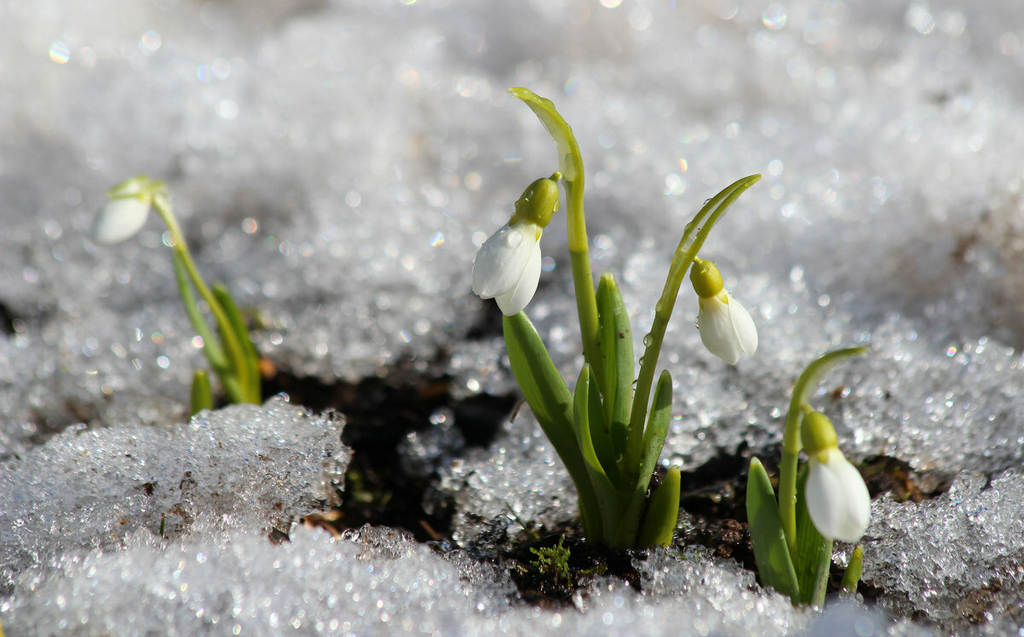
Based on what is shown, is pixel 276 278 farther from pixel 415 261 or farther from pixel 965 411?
pixel 965 411

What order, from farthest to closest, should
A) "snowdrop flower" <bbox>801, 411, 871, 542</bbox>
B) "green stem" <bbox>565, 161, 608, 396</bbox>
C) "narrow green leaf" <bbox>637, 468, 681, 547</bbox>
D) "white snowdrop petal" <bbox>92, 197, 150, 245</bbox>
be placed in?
"white snowdrop petal" <bbox>92, 197, 150, 245</bbox>, "narrow green leaf" <bbox>637, 468, 681, 547</bbox>, "green stem" <bbox>565, 161, 608, 396</bbox>, "snowdrop flower" <bbox>801, 411, 871, 542</bbox>

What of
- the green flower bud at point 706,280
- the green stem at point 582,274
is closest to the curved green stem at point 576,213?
the green stem at point 582,274

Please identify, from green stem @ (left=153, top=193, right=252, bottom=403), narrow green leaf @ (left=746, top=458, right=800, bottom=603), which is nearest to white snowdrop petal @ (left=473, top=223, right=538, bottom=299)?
narrow green leaf @ (left=746, top=458, right=800, bottom=603)

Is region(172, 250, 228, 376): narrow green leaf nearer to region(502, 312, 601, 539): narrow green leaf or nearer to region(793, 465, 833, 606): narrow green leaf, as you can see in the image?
region(502, 312, 601, 539): narrow green leaf

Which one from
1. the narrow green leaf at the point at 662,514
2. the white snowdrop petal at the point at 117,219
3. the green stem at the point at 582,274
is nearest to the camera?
the green stem at the point at 582,274

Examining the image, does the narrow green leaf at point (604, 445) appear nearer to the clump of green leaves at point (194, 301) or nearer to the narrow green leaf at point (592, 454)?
the narrow green leaf at point (592, 454)

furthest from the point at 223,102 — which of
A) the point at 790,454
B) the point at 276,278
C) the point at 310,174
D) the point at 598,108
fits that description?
the point at 790,454
